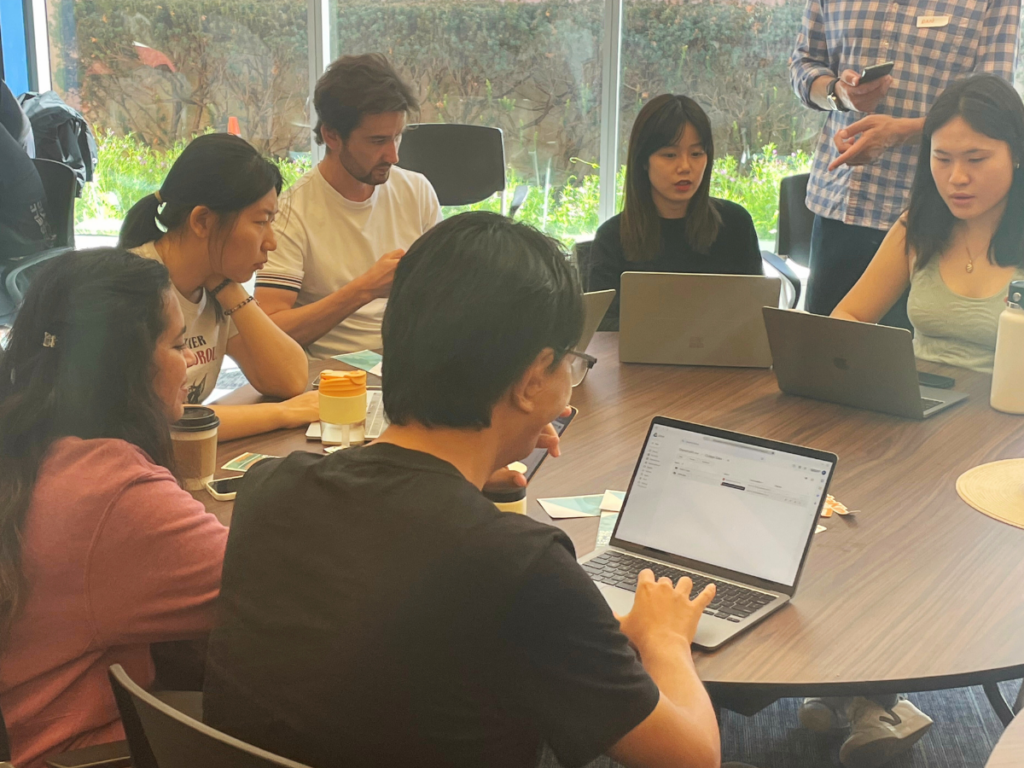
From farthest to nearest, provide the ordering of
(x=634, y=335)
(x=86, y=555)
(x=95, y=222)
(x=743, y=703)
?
1. (x=95, y=222)
2. (x=634, y=335)
3. (x=743, y=703)
4. (x=86, y=555)

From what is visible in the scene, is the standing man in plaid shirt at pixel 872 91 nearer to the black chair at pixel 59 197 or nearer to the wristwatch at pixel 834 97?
the wristwatch at pixel 834 97

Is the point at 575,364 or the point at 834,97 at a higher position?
the point at 834,97

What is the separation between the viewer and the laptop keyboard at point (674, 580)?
1225mm

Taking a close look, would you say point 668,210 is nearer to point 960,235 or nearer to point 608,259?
point 608,259

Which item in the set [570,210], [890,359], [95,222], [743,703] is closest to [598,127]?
[570,210]

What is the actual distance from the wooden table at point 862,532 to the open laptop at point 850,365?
3 centimetres

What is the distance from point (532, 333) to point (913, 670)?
562 mm

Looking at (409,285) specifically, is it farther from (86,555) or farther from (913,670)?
(913,670)

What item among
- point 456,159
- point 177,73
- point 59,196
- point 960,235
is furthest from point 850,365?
point 177,73

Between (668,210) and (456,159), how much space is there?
1373 mm

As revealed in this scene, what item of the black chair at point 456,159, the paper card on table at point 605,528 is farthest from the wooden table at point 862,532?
the black chair at point 456,159

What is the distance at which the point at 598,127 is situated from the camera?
506 cm

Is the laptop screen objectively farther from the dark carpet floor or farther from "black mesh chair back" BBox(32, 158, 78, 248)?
"black mesh chair back" BBox(32, 158, 78, 248)

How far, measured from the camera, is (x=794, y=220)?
3783mm
